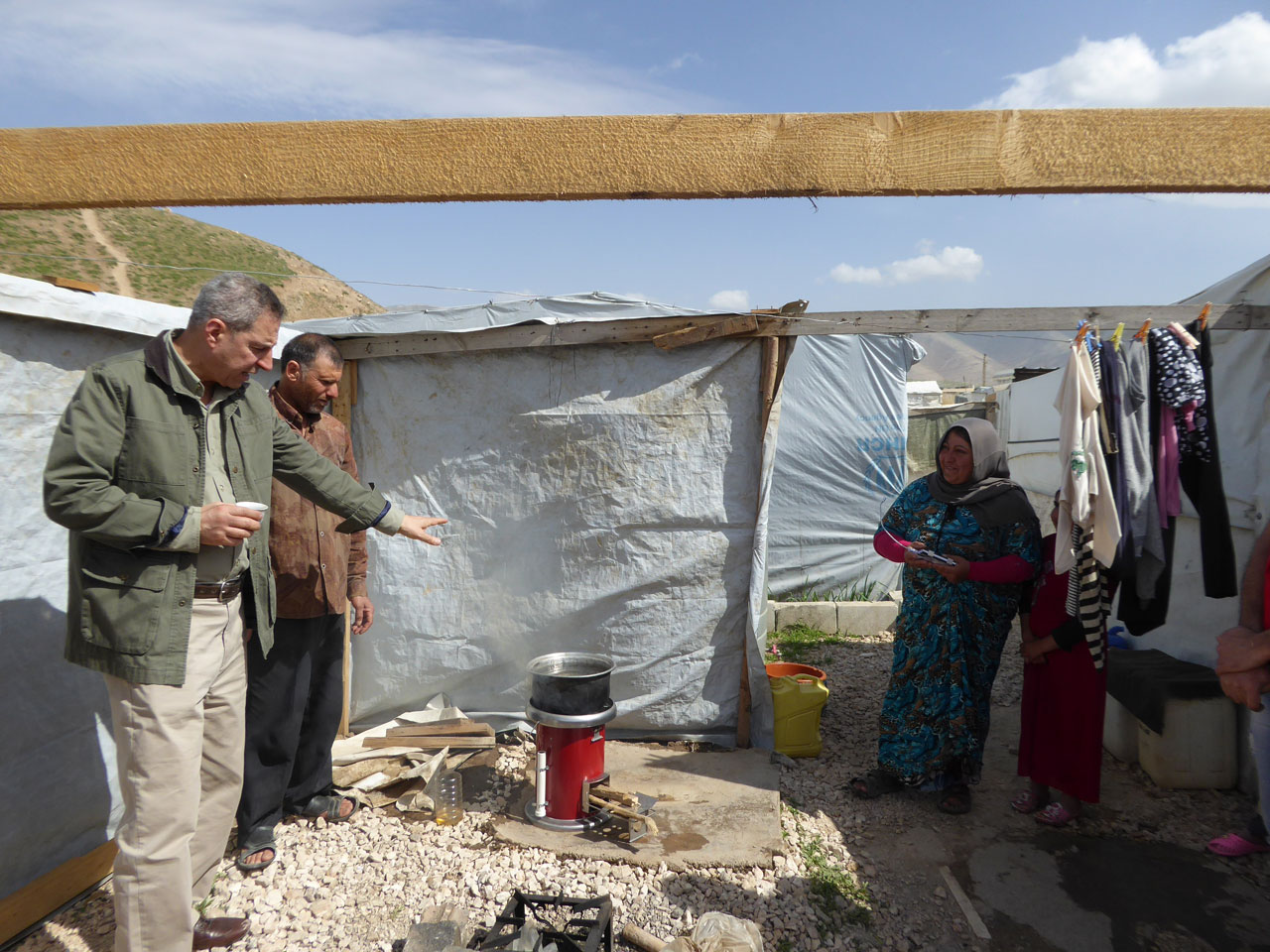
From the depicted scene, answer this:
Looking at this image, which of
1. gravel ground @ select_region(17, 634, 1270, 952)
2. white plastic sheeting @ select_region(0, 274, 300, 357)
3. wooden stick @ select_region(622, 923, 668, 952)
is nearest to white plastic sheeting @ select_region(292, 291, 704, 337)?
white plastic sheeting @ select_region(0, 274, 300, 357)

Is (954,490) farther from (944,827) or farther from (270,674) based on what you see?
(270,674)

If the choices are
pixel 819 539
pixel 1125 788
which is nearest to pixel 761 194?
pixel 1125 788

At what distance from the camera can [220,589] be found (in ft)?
7.99

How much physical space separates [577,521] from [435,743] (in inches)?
60.0

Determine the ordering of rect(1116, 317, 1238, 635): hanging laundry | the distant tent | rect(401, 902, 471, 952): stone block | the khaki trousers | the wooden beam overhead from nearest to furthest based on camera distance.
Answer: the wooden beam overhead → the khaki trousers → rect(401, 902, 471, 952): stone block → rect(1116, 317, 1238, 635): hanging laundry → the distant tent

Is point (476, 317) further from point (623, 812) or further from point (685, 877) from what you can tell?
point (685, 877)

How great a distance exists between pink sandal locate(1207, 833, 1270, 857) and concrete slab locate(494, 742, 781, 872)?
202cm

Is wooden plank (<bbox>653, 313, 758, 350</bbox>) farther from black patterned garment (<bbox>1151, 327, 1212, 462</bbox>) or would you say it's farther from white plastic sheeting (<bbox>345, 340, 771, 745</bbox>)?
black patterned garment (<bbox>1151, 327, 1212, 462</bbox>)

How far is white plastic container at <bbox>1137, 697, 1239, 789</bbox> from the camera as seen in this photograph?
419cm

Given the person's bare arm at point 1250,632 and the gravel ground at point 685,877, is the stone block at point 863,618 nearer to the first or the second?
the gravel ground at point 685,877

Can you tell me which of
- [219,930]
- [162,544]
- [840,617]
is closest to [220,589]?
[162,544]

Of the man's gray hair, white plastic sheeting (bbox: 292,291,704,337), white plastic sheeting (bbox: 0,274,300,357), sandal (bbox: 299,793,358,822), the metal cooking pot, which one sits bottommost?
sandal (bbox: 299,793,358,822)

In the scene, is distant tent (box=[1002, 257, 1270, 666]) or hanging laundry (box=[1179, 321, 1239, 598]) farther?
distant tent (box=[1002, 257, 1270, 666])

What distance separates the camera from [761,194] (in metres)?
1.79
